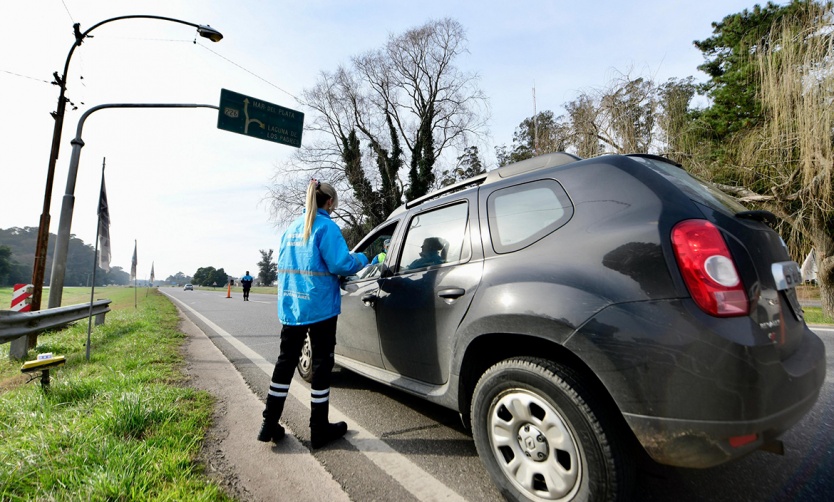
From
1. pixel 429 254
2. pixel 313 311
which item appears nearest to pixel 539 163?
pixel 429 254

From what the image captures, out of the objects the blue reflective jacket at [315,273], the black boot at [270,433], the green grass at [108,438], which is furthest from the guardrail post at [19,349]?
the blue reflective jacket at [315,273]

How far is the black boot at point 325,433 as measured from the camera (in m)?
2.54

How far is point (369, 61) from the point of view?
27.8m

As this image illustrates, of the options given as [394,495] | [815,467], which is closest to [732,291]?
[815,467]

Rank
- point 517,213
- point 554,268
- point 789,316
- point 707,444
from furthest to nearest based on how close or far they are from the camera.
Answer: point 517,213 → point 554,268 → point 789,316 → point 707,444

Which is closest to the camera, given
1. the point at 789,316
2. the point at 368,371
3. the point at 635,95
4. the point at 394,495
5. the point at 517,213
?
the point at 789,316

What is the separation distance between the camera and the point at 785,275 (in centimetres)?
173

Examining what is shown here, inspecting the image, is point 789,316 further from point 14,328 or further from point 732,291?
point 14,328

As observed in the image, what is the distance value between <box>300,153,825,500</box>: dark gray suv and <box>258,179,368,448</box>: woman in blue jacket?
821 millimetres

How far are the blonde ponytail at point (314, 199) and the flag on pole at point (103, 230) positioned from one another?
195 inches

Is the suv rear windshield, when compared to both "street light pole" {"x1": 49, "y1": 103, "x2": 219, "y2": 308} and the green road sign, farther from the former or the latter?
the green road sign

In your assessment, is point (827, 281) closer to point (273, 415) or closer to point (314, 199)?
point (314, 199)

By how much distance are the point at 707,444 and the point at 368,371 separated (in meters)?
2.28

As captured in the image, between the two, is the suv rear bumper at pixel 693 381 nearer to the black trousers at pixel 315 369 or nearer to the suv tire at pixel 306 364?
the black trousers at pixel 315 369
